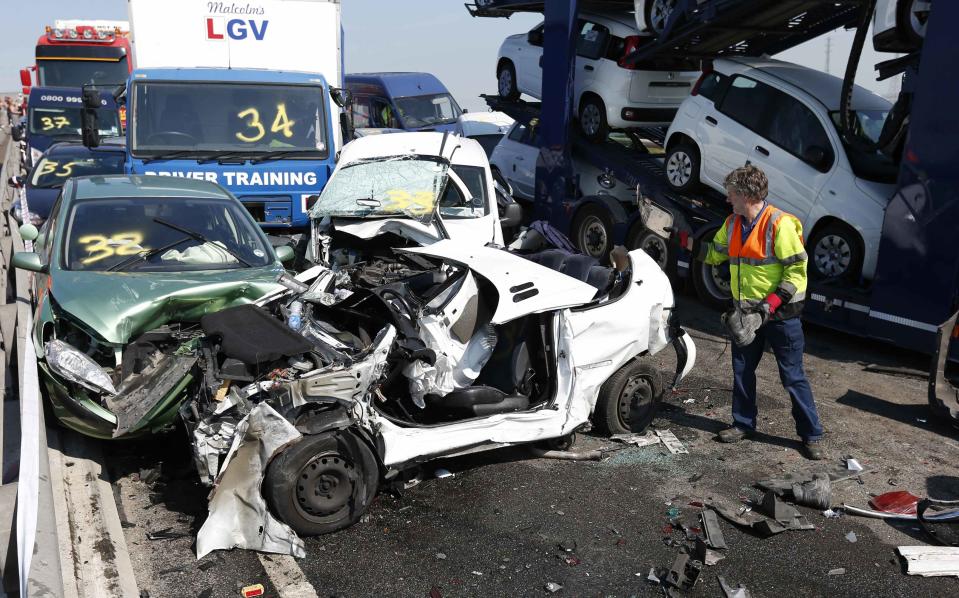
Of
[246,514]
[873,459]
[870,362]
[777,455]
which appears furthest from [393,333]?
[870,362]

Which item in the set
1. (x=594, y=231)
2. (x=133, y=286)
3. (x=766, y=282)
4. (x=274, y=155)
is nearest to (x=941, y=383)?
(x=766, y=282)

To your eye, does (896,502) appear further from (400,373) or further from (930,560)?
(400,373)

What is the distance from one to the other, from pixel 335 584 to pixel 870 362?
609 cm

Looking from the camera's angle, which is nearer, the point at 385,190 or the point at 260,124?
the point at 385,190

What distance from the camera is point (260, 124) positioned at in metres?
9.91

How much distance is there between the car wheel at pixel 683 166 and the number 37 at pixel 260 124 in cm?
468

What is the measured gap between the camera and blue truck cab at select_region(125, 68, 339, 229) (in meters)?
9.56

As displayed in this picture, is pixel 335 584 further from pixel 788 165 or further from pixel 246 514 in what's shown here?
pixel 788 165

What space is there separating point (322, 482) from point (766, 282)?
3257mm

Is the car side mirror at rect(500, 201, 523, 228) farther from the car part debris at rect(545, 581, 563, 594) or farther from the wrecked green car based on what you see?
the car part debris at rect(545, 581, 563, 594)

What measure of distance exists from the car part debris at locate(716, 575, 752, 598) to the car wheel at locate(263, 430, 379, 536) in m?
1.96

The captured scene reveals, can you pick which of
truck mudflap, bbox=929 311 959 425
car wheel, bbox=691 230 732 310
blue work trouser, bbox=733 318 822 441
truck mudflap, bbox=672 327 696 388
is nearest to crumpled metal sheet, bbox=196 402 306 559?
truck mudflap, bbox=672 327 696 388

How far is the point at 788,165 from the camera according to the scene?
9.34m

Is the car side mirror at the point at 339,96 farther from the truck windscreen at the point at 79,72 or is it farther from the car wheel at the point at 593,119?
the truck windscreen at the point at 79,72
